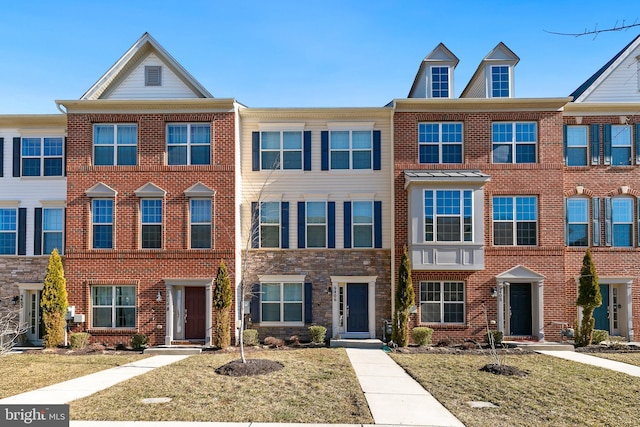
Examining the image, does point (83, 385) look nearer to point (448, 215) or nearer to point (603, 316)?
point (448, 215)

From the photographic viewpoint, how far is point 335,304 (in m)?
18.1

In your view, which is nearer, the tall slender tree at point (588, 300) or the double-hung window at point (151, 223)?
the tall slender tree at point (588, 300)

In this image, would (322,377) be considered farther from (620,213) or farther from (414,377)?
(620,213)

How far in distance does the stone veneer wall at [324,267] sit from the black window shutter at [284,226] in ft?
0.98

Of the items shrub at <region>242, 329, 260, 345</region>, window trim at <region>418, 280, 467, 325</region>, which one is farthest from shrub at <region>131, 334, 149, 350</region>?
window trim at <region>418, 280, 467, 325</region>

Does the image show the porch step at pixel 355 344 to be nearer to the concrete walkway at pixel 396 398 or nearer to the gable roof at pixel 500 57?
the concrete walkway at pixel 396 398

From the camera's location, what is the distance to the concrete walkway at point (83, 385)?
9.58 meters

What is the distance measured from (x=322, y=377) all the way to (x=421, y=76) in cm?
1269

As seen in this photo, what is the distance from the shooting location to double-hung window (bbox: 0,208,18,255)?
1855 cm

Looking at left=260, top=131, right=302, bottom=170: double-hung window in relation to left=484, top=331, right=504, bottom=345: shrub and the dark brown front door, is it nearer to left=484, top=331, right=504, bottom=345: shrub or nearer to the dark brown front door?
the dark brown front door

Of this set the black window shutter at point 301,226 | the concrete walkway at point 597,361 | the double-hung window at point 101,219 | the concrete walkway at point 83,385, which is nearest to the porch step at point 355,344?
the black window shutter at point 301,226

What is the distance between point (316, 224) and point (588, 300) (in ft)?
32.3

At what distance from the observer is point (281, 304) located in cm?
1816

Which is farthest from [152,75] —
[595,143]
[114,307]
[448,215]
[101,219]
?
[595,143]
